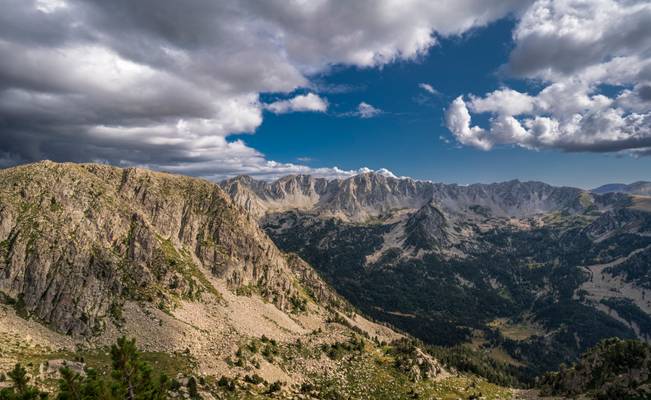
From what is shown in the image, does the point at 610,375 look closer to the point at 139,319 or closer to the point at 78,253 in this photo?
the point at 139,319

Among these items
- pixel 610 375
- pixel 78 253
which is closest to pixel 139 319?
pixel 78 253

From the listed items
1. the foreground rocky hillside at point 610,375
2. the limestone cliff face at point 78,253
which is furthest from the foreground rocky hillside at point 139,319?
the foreground rocky hillside at point 610,375

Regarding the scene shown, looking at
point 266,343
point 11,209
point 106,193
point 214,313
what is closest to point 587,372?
point 266,343

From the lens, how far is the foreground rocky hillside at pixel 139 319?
117375 mm

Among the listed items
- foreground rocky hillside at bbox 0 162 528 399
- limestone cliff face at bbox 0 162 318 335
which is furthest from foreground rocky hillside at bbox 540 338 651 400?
limestone cliff face at bbox 0 162 318 335

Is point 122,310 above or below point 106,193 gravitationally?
below

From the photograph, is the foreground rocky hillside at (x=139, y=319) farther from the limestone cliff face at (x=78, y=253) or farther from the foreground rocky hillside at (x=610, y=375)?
the foreground rocky hillside at (x=610, y=375)

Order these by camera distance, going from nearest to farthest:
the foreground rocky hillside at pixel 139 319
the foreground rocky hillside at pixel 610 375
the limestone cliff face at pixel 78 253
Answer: the foreground rocky hillside at pixel 139 319, the foreground rocky hillside at pixel 610 375, the limestone cliff face at pixel 78 253

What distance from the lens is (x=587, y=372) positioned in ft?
492

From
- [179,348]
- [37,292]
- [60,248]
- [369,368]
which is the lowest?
[369,368]

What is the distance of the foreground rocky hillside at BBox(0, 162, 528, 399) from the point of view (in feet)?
385

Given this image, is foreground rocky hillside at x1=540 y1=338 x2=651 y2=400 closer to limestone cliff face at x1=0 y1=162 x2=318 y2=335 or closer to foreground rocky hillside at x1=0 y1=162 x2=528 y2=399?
foreground rocky hillside at x1=0 y1=162 x2=528 y2=399

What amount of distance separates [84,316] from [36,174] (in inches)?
3131

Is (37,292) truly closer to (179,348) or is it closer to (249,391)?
(179,348)
